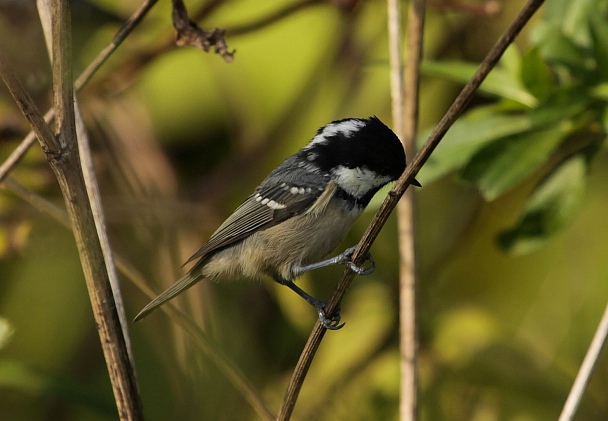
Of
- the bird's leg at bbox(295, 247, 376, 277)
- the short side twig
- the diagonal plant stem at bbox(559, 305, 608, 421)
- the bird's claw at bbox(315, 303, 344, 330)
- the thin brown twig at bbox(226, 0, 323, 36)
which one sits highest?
the thin brown twig at bbox(226, 0, 323, 36)

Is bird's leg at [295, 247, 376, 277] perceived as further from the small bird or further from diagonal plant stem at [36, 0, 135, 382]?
diagonal plant stem at [36, 0, 135, 382]

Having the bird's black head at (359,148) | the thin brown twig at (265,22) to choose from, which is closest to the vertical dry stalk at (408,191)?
the bird's black head at (359,148)

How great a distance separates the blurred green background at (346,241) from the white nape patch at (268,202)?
35cm

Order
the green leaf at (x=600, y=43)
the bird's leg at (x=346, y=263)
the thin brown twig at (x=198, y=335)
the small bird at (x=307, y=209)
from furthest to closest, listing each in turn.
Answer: the small bird at (x=307, y=209), the green leaf at (x=600, y=43), the thin brown twig at (x=198, y=335), the bird's leg at (x=346, y=263)

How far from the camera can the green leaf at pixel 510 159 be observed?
1.65 metres

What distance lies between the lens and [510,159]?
1687 millimetres

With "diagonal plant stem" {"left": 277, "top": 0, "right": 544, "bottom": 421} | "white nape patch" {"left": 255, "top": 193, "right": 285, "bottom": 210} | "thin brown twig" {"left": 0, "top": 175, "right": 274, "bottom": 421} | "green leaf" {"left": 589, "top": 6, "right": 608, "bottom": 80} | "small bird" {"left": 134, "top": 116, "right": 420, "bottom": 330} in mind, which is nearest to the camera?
"diagonal plant stem" {"left": 277, "top": 0, "right": 544, "bottom": 421}

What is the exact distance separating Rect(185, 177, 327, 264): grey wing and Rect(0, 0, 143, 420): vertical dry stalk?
0.76 metres

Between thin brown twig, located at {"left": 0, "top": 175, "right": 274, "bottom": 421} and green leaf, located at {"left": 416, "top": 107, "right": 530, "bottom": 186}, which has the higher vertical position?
green leaf, located at {"left": 416, "top": 107, "right": 530, "bottom": 186}

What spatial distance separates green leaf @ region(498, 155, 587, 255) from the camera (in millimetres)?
1768

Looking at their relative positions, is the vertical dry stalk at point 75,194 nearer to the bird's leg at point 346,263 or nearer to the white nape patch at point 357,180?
the bird's leg at point 346,263

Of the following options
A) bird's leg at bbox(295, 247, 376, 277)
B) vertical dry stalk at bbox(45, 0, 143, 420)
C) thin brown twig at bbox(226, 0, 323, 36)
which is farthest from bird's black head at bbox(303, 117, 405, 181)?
vertical dry stalk at bbox(45, 0, 143, 420)

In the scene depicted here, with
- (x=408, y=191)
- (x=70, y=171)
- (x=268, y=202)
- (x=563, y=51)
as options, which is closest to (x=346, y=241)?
(x=268, y=202)

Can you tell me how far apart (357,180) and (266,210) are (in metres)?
0.28
